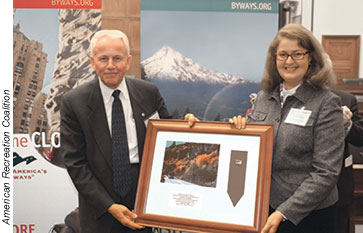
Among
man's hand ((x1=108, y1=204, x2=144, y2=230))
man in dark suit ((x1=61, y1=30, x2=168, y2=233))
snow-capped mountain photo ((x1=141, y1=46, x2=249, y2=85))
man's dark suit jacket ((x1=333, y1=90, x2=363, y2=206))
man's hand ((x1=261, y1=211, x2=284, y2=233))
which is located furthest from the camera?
snow-capped mountain photo ((x1=141, y1=46, x2=249, y2=85))

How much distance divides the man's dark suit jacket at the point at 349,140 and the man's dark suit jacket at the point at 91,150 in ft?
4.62

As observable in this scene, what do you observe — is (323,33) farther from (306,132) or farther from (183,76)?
(306,132)

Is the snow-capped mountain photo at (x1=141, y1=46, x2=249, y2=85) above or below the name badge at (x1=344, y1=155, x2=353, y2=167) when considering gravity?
above

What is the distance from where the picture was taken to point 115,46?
1.95 metres

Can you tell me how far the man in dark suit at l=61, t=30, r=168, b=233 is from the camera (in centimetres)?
196

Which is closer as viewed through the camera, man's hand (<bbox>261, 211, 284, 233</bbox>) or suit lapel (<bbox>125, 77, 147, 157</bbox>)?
man's hand (<bbox>261, 211, 284, 233</bbox>)

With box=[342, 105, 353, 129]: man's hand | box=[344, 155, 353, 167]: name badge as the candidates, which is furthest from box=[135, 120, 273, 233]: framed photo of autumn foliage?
box=[344, 155, 353, 167]: name badge

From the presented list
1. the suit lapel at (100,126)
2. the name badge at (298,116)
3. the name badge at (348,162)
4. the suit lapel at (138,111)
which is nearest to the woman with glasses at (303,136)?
the name badge at (298,116)

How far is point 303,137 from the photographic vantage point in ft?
5.57

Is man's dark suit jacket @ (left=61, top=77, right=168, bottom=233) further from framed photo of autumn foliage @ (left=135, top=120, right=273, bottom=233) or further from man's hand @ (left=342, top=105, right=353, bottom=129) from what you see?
man's hand @ (left=342, top=105, right=353, bottom=129)

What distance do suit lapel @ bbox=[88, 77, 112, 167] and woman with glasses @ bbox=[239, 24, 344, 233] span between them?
2.43 ft

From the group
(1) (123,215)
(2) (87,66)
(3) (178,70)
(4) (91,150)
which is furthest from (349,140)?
(2) (87,66)

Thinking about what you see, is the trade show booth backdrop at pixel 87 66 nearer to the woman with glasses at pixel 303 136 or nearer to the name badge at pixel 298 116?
the woman with glasses at pixel 303 136

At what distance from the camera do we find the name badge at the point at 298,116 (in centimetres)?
171
